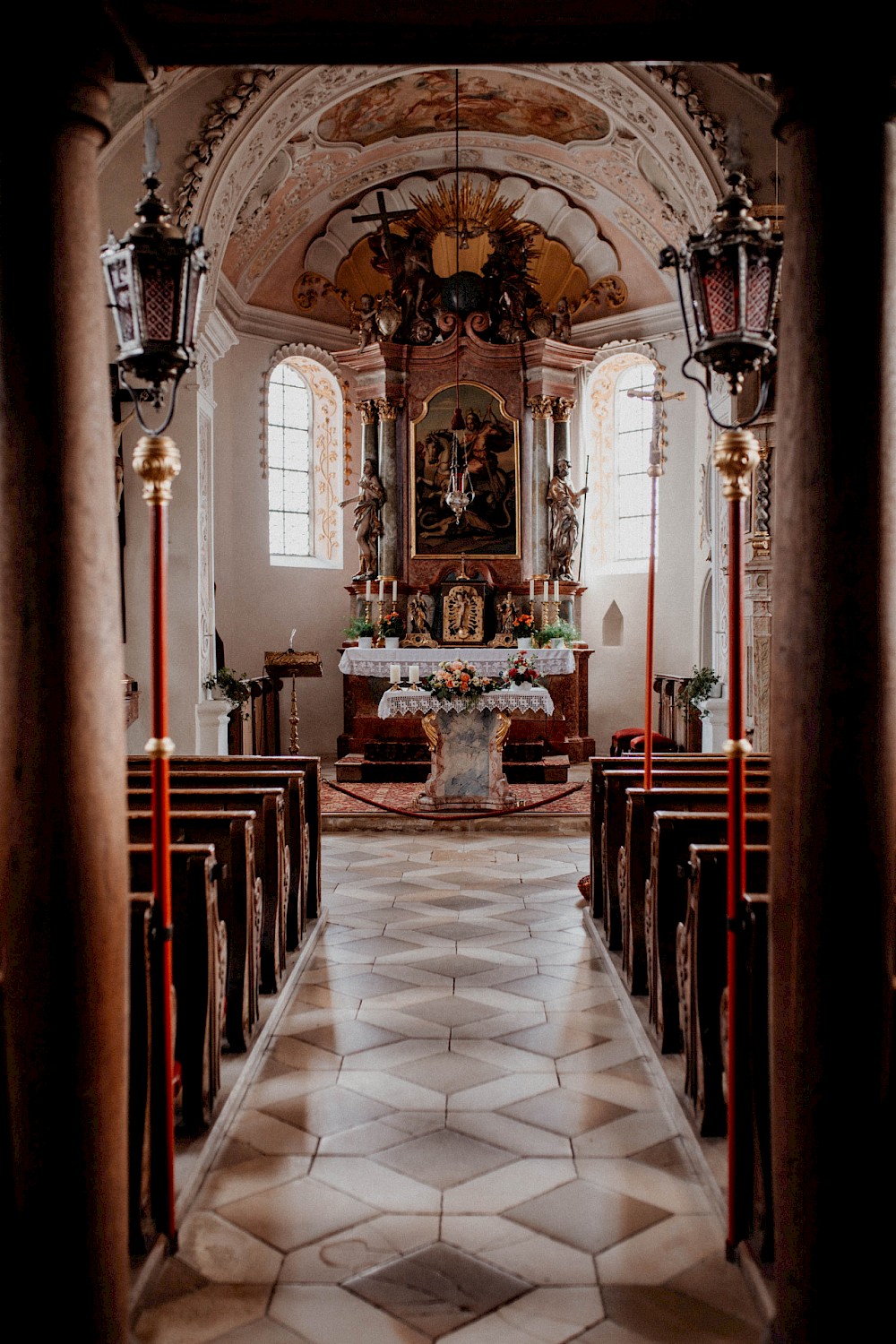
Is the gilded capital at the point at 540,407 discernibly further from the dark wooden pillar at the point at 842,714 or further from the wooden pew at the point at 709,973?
the dark wooden pillar at the point at 842,714

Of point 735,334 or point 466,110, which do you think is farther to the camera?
point 466,110

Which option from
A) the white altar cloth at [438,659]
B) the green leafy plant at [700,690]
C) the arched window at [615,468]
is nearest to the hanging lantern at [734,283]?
the green leafy plant at [700,690]

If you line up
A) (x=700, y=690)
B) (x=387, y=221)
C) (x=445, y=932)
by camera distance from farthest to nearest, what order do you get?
1. (x=387, y=221)
2. (x=700, y=690)
3. (x=445, y=932)

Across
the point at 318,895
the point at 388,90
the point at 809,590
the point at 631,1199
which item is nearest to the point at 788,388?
the point at 809,590

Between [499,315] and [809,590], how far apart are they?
12.2 metres

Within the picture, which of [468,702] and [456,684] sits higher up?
[456,684]

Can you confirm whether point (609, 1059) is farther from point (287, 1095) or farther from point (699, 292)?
point (699, 292)

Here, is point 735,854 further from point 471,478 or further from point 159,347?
point 471,478

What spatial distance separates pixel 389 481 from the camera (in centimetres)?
1345

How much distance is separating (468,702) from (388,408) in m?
5.68

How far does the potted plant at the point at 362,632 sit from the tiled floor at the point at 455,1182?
7.61 metres

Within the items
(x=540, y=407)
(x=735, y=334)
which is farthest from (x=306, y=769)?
(x=540, y=407)

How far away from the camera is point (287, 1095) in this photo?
12.3 feet

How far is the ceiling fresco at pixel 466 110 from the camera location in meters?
10.7
